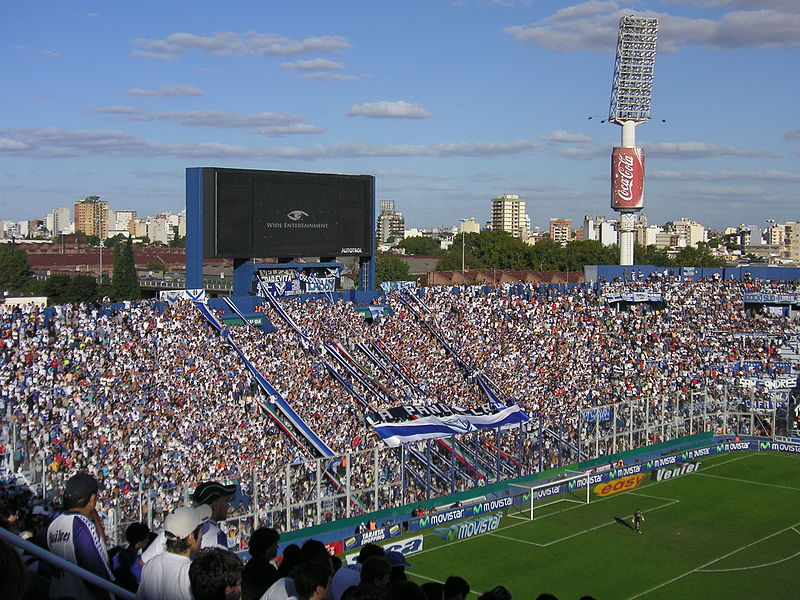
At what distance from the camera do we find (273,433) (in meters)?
37.3

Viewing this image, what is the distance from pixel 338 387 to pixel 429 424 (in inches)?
168

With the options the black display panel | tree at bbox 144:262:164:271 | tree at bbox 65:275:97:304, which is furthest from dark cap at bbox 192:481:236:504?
tree at bbox 144:262:164:271

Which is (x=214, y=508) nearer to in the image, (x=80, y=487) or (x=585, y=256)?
(x=80, y=487)

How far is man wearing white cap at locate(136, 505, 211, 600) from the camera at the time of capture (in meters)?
7.20

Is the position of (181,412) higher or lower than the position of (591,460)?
higher

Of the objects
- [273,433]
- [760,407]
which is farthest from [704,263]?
[273,433]

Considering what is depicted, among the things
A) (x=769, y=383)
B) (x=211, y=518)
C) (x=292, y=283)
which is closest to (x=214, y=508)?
(x=211, y=518)

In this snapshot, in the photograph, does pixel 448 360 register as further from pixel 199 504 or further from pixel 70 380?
pixel 199 504

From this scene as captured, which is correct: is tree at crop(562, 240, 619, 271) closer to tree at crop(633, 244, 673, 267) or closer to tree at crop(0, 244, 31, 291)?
tree at crop(633, 244, 673, 267)

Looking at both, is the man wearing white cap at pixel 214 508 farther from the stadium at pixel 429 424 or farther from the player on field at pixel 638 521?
the player on field at pixel 638 521

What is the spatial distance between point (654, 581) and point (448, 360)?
19607 millimetres

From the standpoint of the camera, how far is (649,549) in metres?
33.3

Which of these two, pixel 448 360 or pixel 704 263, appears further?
pixel 704 263

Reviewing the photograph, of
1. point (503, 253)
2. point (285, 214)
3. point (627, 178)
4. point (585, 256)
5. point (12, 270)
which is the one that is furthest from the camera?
point (503, 253)
